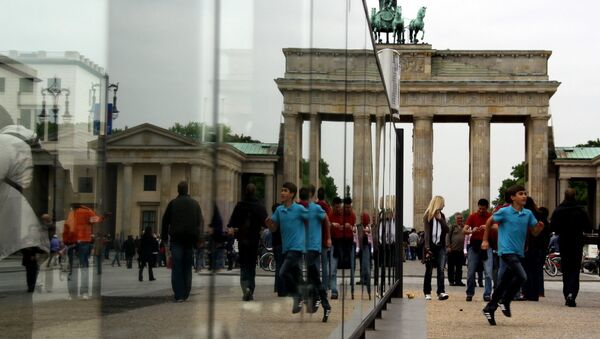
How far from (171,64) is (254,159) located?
708 mm

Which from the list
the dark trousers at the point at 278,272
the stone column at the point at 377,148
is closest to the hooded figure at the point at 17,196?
the dark trousers at the point at 278,272

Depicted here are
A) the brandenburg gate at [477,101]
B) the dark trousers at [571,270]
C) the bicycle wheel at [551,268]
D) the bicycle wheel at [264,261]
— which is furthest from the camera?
the brandenburg gate at [477,101]

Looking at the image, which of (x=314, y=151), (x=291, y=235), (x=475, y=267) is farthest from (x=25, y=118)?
(x=475, y=267)

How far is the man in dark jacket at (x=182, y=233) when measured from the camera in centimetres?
226

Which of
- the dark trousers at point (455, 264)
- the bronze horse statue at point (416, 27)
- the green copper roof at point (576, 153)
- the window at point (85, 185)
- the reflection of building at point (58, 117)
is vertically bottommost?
the dark trousers at point (455, 264)

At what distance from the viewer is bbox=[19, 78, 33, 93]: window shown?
6.53 feet

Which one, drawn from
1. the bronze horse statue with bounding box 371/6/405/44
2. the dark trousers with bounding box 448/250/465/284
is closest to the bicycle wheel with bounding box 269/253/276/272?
the dark trousers with bounding box 448/250/465/284

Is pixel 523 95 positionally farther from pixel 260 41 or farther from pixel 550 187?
pixel 260 41

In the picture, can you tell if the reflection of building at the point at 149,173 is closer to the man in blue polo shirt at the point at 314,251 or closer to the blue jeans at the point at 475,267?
the man in blue polo shirt at the point at 314,251

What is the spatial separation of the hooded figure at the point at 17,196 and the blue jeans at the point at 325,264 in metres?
3.59

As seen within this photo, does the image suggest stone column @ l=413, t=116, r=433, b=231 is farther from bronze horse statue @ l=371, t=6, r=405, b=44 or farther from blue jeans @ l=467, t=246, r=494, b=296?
blue jeans @ l=467, t=246, r=494, b=296

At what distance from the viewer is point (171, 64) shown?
2264mm

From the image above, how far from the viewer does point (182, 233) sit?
7.75 ft

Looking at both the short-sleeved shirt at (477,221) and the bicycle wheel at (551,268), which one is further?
the bicycle wheel at (551,268)
